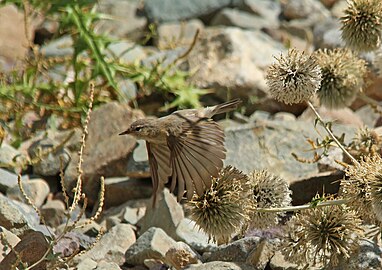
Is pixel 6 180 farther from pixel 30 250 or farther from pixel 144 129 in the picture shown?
pixel 144 129

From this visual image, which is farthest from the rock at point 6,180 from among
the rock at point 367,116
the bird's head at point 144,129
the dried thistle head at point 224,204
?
the rock at point 367,116

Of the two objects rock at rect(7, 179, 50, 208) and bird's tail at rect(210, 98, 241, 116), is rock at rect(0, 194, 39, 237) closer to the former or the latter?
rock at rect(7, 179, 50, 208)

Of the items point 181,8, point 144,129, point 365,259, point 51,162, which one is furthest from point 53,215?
point 181,8

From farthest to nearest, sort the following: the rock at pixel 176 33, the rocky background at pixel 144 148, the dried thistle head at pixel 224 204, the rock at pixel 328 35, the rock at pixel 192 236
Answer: the rock at pixel 176 33 < the rock at pixel 328 35 < the rock at pixel 192 236 < the rocky background at pixel 144 148 < the dried thistle head at pixel 224 204

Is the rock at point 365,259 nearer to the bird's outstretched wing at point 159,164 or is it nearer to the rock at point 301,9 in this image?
the bird's outstretched wing at point 159,164

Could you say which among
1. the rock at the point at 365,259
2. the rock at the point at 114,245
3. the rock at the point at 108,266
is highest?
the rock at the point at 365,259

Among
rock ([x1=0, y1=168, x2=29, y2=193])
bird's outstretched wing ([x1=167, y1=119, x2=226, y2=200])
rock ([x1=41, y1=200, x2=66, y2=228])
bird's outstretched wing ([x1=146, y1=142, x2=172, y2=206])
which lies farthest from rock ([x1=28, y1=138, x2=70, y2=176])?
bird's outstretched wing ([x1=167, y1=119, x2=226, y2=200])

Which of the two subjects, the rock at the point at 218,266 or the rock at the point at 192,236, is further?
the rock at the point at 192,236
